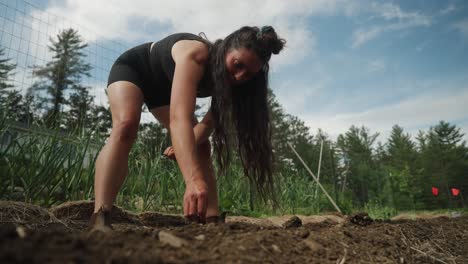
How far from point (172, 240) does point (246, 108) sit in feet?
3.97

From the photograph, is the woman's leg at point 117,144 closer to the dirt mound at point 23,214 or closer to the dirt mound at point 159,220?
the dirt mound at point 23,214

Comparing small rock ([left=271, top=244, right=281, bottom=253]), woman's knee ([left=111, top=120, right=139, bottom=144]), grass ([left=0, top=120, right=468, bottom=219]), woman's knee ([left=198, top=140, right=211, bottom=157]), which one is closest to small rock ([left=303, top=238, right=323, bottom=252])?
small rock ([left=271, top=244, right=281, bottom=253])

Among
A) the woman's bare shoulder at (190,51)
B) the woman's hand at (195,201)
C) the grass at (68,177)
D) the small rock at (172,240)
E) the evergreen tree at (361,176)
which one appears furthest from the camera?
the evergreen tree at (361,176)

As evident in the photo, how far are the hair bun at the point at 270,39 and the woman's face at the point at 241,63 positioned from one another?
4.3 inches

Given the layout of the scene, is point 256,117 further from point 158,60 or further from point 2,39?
point 2,39

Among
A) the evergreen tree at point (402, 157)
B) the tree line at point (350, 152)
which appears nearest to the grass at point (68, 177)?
the tree line at point (350, 152)

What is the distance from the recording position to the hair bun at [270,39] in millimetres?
1621

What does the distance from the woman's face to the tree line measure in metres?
1.65

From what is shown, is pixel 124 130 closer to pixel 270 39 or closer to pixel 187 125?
pixel 187 125

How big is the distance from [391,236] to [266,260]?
32.7 inches

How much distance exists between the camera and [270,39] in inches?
64.5

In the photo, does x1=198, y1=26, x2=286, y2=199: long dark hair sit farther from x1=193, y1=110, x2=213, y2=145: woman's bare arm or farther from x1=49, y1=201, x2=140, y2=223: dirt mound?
x1=49, y1=201, x2=140, y2=223: dirt mound

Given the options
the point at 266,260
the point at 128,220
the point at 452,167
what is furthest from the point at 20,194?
the point at 452,167

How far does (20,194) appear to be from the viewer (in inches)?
90.0
